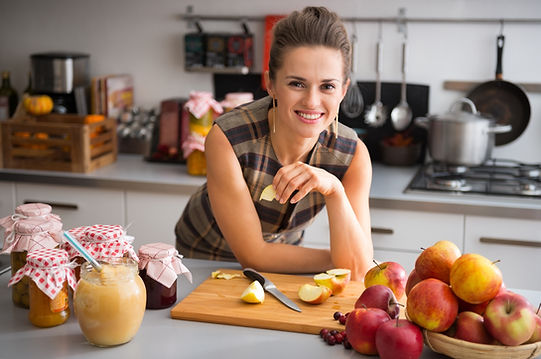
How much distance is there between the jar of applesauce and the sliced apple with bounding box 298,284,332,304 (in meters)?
0.36

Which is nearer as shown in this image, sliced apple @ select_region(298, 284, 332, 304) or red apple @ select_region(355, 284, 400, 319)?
red apple @ select_region(355, 284, 400, 319)

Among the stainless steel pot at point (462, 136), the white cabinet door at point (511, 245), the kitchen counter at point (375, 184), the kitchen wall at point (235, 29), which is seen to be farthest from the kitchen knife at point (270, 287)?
the kitchen wall at point (235, 29)

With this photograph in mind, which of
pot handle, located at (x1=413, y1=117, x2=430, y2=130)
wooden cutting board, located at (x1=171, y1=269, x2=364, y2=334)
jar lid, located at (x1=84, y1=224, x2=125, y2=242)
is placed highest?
pot handle, located at (x1=413, y1=117, x2=430, y2=130)

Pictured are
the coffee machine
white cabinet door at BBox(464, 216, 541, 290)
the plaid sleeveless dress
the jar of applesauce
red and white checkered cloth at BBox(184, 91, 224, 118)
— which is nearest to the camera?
the jar of applesauce

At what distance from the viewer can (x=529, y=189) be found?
2705 millimetres

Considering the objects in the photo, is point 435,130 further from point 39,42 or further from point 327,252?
point 39,42

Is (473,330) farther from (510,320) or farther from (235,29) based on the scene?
(235,29)

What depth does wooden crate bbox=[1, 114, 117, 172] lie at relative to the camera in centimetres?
303

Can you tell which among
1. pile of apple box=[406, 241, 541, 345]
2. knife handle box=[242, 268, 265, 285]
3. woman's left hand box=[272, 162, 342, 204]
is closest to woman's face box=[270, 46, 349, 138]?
woman's left hand box=[272, 162, 342, 204]

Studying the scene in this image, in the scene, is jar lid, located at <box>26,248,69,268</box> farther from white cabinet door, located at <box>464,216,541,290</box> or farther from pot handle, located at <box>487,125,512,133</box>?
pot handle, located at <box>487,125,512,133</box>

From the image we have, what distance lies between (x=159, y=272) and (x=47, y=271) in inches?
8.9

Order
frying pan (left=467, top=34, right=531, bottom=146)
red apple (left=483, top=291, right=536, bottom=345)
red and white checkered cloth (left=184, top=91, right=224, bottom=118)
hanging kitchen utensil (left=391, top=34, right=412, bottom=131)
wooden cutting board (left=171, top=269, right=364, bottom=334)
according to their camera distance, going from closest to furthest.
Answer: red apple (left=483, top=291, right=536, bottom=345), wooden cutting board (left=171, top=269, right=364, bottom=334), red and white checkered cloth (left=184, top=91, right=224, bottom=118), frying pan (left=467, top=34, right=531, bottom=146), hanging kitchen utensil (left=391, top=34, right=412, bottom=131)

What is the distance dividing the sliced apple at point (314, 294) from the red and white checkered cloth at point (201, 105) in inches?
62.2

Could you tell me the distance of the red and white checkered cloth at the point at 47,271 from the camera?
1.32 m
